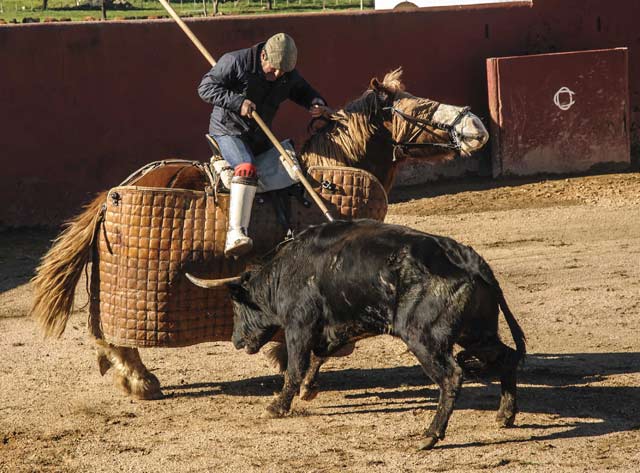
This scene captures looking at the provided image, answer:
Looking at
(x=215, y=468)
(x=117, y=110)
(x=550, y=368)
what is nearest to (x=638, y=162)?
(x=117, y=110)

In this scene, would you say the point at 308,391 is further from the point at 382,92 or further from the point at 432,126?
the point at 382,92

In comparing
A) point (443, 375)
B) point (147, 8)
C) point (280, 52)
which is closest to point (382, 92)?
point (280, 52)

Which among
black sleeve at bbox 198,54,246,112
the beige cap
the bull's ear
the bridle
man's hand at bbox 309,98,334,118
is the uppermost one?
the beige cap

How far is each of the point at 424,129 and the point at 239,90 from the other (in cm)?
114

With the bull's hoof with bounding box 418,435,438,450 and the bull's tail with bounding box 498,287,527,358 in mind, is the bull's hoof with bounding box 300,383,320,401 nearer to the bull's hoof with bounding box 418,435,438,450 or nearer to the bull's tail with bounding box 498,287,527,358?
the bull's hoof with bounding box 418,435,438,450

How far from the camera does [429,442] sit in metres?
5.57

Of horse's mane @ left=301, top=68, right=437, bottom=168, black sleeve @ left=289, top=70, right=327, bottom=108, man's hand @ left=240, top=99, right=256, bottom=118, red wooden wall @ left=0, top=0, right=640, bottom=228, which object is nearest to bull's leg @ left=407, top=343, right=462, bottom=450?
horse's mane @ left=301, top=68, right=437, bottom=168

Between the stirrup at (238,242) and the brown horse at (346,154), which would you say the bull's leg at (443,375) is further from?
the brown horse at (346,154)

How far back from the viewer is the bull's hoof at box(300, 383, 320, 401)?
255 inches

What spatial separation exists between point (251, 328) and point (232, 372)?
107 cm

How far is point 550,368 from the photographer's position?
7.09 meters

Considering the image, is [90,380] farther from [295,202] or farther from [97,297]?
[295,202]

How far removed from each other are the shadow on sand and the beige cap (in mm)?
2020

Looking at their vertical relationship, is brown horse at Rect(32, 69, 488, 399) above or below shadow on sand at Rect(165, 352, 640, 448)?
above
